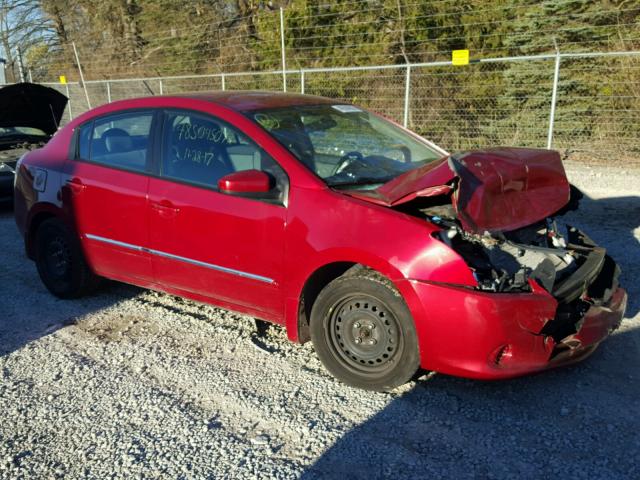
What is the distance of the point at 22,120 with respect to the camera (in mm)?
9391

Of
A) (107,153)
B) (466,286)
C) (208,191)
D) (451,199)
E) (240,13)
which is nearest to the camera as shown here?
(466,286)

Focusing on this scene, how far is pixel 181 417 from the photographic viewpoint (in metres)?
3.36

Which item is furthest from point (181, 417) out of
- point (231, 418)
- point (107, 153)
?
point (107, 153)

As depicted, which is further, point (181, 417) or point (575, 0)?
point (575, 0)

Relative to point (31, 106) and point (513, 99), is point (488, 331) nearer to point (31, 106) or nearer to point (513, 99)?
point (31, 106)

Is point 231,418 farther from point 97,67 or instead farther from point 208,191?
point 97,67

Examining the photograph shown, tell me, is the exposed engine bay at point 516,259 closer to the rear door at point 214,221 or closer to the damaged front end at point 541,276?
the damaged front end at point 541,276

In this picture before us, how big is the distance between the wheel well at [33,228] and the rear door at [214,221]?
4.91ft

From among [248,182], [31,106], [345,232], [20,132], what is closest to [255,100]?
[248,182]

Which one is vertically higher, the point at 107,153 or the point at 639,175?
the point at 107,153

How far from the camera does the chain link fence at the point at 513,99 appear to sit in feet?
34.3

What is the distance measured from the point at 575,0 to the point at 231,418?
12.6 meters

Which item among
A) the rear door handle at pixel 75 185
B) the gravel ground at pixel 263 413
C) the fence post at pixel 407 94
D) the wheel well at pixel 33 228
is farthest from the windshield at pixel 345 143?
the fence post at pixel 407 94

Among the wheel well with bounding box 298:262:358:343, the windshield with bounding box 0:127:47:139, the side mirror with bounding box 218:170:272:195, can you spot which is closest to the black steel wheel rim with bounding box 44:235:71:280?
the side mirror with bounding box 218:170:272:195
